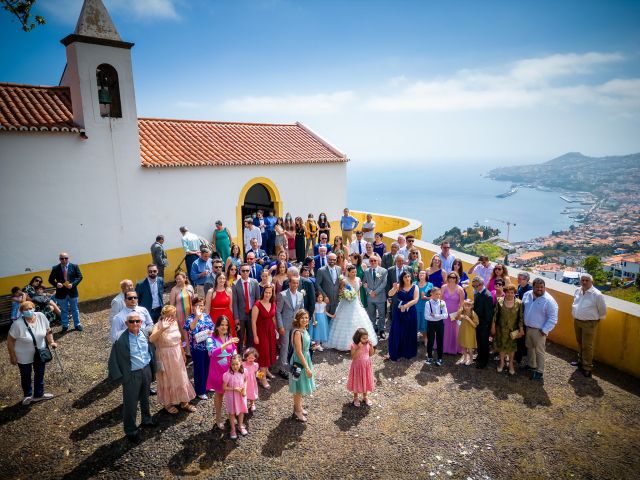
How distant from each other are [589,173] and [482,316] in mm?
118653

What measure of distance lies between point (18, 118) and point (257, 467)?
387 inches

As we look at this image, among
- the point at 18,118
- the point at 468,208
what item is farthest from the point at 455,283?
the point at 468,208

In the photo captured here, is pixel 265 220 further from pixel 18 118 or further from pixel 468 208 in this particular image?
pixel 468 208

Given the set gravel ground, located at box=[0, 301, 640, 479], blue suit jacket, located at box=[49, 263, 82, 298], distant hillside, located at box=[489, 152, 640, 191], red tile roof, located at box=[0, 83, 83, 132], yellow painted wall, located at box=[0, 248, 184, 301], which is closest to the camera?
gravel ground, located at box=[0, 301, 640, 479]

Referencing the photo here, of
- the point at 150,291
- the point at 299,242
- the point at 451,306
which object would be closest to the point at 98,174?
the point at 150,291

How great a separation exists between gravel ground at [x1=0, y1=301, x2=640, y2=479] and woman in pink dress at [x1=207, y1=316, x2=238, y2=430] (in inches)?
17.0

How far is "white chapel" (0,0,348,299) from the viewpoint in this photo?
30.8 ft

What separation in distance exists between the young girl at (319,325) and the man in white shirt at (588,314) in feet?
14.4

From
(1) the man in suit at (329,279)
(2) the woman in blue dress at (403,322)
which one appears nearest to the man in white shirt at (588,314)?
(2) the woman in blue dress at (403,322)

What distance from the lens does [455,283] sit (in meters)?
7.18

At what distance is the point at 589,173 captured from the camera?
101625mm

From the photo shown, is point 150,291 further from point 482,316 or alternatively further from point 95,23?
point 95,23

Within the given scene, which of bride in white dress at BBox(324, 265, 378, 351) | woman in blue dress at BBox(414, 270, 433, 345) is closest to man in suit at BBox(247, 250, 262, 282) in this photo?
bride in white dress at BBox(324, 265, 378, 351)

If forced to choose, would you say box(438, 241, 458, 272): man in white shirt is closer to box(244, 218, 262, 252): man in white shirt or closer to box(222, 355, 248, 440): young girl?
box(222, 355, 248, 440): young girl
